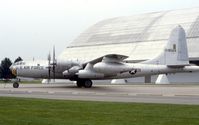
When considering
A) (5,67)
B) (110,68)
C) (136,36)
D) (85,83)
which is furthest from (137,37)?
(110,68)

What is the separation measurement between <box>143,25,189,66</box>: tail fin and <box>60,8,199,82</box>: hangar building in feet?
105

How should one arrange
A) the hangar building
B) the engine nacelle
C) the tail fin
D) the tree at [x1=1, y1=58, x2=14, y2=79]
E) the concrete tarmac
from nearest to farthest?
1. the concrete tarmac
2. the engine nacelle
3. the tail fin
4. the hangar building
5. the tree at [x1=1, y1=58, x2=14, y2=79]

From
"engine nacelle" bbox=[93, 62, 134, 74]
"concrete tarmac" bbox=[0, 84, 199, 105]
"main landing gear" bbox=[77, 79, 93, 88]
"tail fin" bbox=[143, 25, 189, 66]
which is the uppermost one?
"tail fin" bbox=[143, 25, 189, 66]

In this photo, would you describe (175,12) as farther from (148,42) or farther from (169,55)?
(169,55)

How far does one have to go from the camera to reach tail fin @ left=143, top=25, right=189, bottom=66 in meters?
47.6

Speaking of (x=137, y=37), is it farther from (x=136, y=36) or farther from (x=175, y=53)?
(x=175, y=53)

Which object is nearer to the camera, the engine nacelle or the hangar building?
the engine nacelle

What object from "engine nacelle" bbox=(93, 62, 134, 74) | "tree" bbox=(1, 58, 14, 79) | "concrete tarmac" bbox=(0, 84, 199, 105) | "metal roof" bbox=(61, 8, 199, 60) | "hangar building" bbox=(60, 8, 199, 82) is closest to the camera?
"concrete tarmac" bbox=(0, 84, 199, 105)

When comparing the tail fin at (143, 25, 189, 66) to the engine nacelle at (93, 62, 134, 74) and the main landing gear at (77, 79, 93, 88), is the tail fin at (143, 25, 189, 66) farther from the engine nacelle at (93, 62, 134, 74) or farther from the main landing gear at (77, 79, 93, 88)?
the main landing gear at (77, 79, 93, 88)

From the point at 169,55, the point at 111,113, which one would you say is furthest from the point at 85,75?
the point at 111,113

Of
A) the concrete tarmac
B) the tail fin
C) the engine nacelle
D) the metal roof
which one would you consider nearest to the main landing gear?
the engine nacelle

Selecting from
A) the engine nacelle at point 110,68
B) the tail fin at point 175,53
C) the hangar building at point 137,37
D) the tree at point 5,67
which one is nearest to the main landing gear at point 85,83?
the engine nacelle at point 110,68

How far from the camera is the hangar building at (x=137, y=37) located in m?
90.0

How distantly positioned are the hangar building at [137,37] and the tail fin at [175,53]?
32.0 metres
